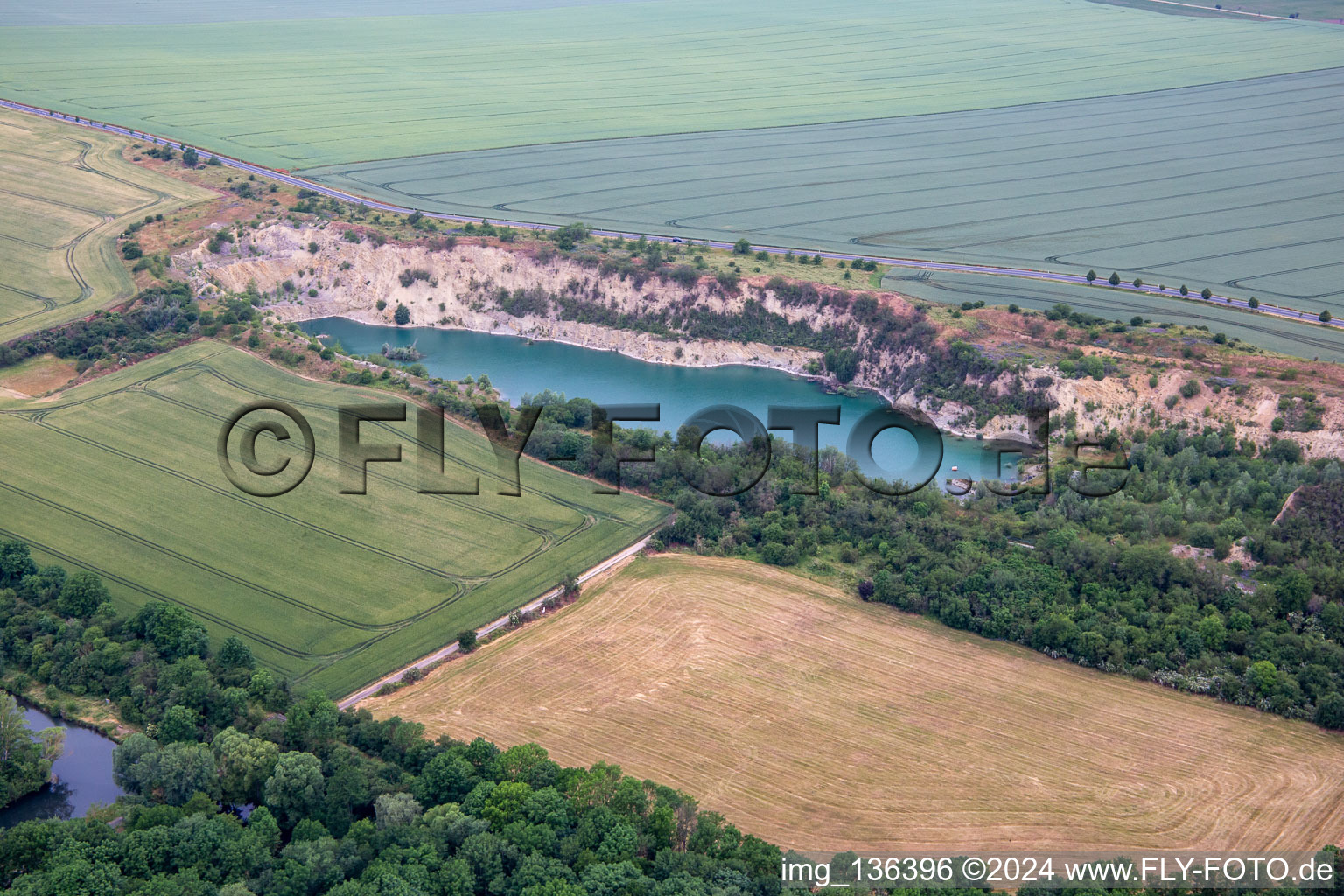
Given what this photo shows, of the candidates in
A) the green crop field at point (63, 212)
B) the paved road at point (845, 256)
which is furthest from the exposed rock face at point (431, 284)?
the green crop field at point (63, 212)

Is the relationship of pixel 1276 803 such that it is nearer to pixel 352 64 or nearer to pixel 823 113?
pixel 823 113

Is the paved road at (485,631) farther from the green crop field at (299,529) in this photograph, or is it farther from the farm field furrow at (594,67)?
the farm field furrow at (594,67)

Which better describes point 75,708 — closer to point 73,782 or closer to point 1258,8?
point 73,782

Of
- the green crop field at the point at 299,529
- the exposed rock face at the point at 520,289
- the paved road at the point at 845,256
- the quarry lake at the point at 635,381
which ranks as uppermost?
the paved road at the point at 845,256

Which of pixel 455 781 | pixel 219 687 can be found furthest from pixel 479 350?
pixel 455 781

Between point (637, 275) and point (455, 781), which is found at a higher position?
point (637, 275)

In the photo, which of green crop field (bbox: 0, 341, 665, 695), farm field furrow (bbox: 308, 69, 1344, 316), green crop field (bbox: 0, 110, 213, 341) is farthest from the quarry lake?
farm field furrow (bbox: 308, 69, 1344, 316)
